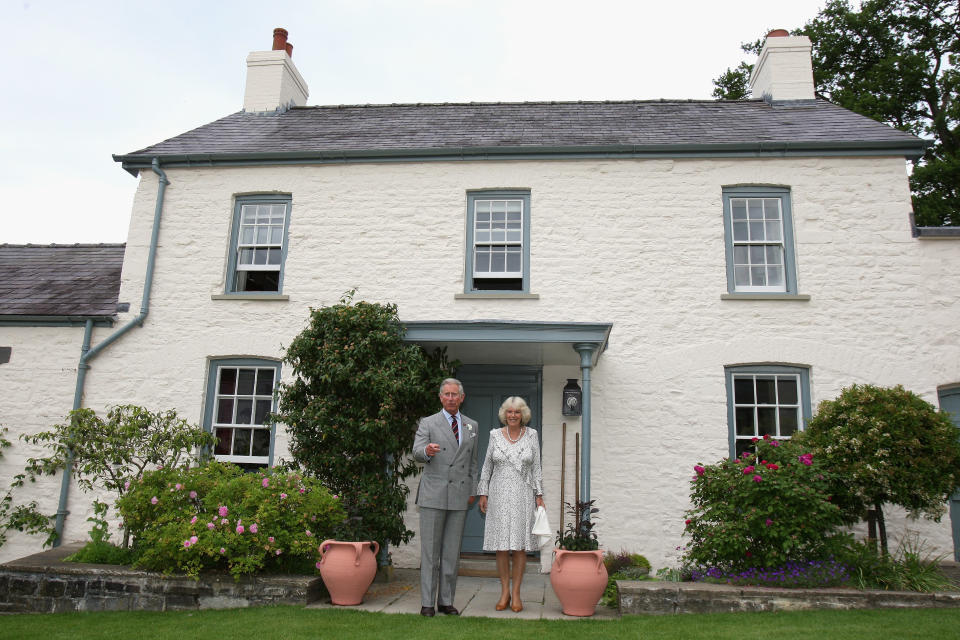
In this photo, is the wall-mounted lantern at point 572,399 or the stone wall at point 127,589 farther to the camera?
the wall-mounted lantern at point 572,399

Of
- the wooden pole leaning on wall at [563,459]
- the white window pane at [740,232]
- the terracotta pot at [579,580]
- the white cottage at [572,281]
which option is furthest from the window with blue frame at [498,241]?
the terracotta pot at [579,580]

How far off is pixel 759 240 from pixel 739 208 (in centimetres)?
54

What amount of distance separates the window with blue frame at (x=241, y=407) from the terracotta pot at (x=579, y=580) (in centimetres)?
475

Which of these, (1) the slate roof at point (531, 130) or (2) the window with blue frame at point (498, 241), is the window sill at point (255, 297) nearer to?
(1) the slate roof at point (531, 130)

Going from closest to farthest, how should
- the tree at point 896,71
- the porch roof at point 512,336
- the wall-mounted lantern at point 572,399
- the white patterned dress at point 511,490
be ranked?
the white patterned dress at point 511,490 → the porch roof at point 512,336 → the wall-mounted lantern at point 572,399 → the tree at point 896,71

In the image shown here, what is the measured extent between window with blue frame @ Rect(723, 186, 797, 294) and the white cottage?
0.03m

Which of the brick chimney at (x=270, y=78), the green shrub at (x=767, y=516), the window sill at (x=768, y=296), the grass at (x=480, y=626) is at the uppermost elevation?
the brick chimney at (x=270, y=78)

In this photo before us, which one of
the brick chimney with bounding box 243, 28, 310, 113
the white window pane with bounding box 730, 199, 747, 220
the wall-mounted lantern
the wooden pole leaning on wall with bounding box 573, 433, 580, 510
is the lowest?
the wooden pole leaning on wall with bounding box 573, 433, 580, 510

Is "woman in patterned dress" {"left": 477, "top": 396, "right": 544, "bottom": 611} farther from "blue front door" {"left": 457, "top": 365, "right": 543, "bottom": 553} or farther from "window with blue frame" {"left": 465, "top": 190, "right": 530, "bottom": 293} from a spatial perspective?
"window with blue frame" {"left": 465, "top": 190, "right": 530, "bottom": 293}

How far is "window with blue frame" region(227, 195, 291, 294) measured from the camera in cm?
988

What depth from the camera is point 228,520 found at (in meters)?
6.62

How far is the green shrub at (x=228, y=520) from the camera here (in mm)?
6414

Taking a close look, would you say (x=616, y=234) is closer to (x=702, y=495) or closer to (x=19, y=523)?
(x=702, y=495)

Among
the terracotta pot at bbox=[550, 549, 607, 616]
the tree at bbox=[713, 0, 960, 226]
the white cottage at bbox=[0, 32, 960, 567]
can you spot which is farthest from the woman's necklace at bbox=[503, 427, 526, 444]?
the tree at bbox=[713, 0, 960, 226]
